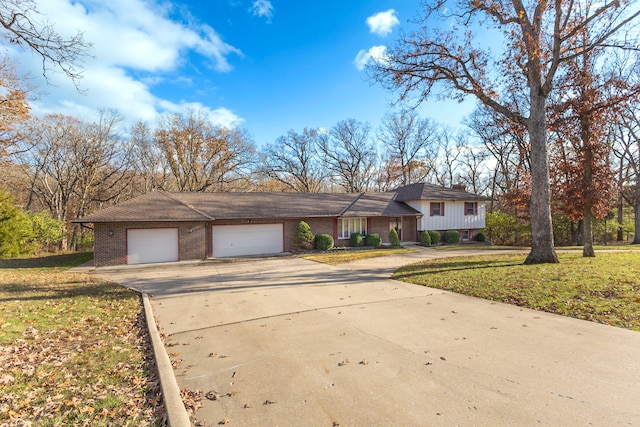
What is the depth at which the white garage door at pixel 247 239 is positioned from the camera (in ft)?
62.1

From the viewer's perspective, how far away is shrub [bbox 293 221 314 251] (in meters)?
20.5

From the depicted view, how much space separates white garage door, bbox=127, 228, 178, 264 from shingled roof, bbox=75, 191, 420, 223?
86 cm

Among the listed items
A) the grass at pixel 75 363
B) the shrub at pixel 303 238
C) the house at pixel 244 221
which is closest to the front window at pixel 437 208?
the house at pixel 244 221

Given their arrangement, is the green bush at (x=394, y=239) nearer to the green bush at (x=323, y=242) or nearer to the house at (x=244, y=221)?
the house at (x=244, y=221)

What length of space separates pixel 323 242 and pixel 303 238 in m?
1.29

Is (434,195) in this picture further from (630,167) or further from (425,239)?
(630,167)

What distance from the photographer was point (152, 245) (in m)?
16.9

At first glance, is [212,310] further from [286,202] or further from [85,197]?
[85,197]

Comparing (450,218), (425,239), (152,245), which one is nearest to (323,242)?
(425,239)

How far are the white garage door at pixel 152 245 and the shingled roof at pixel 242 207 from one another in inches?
34.0

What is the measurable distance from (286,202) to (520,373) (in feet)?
64.2

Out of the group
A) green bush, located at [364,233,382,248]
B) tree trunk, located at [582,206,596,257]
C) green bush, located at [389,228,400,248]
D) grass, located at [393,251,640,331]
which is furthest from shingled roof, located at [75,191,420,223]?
tree trunk, located at [582,206,596,257]

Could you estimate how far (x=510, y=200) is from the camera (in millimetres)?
23672

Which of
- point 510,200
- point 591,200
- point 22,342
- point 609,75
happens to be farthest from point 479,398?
point 510,200
